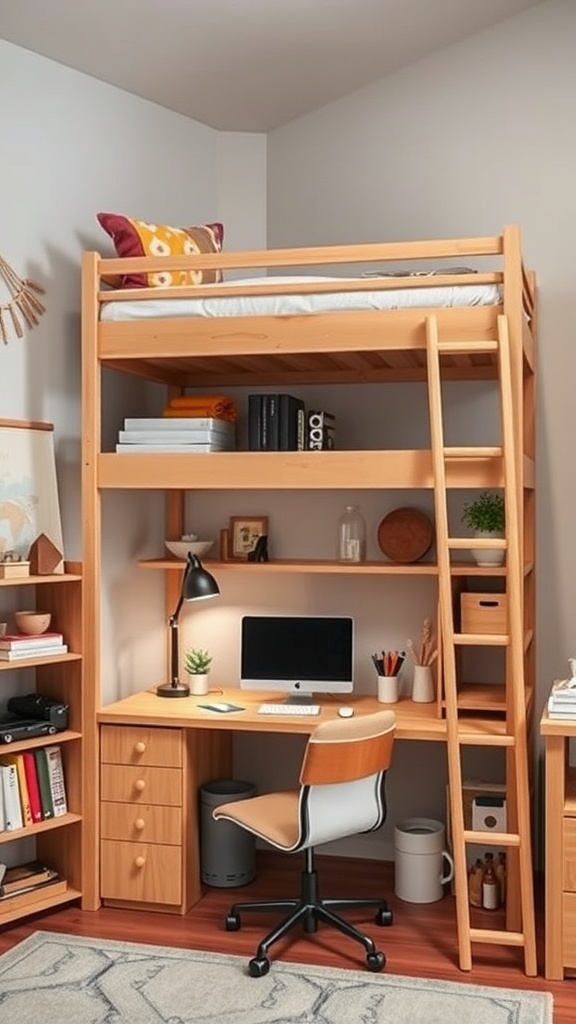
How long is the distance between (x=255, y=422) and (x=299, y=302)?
1.79 feet

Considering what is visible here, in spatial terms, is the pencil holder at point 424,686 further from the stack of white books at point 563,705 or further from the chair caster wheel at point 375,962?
the chair caster wheel at point 375,962

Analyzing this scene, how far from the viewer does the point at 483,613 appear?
3971 millimetres

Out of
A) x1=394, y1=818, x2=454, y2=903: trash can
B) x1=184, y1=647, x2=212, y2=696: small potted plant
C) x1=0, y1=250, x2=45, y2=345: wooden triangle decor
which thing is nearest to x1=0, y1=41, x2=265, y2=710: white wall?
x1=0, y1=250, x2=45, y2=345: wooden triangle decor

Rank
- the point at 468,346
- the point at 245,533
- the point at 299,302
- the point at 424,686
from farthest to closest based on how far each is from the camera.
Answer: the point at 245,533
the point at 424,686
the point at 299,302
the point at 468,346

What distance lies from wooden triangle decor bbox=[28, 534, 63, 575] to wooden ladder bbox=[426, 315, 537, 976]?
4.26 feet

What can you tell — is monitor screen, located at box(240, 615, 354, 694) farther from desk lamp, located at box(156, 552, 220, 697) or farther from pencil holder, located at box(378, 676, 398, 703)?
desk lamp, located at box(156, 552, 220, 697)

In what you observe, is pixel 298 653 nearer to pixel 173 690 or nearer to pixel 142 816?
pixel 173 690

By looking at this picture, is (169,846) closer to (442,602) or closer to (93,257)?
(442,602)

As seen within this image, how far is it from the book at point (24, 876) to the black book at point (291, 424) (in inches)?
66.0

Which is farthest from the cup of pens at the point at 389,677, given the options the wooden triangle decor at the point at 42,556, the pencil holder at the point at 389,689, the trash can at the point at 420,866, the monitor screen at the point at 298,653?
the wooden triangle decor at the point at 42,556

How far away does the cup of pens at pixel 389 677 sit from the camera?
14.0ft

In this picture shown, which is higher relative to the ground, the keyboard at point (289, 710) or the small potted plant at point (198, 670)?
the small potted plant at point (198, 670)

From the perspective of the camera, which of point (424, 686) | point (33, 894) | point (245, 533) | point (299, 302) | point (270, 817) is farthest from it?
point (245, 533)

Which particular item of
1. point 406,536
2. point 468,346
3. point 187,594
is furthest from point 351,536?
point 468,346
